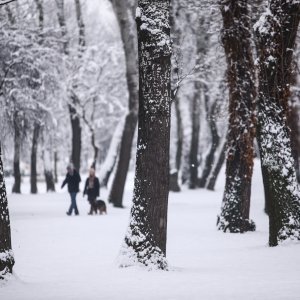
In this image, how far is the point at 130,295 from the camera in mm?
6672

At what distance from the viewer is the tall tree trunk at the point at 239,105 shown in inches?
524

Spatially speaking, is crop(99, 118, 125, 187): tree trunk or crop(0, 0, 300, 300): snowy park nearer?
crop(0, 0, 300, 300): snowy park

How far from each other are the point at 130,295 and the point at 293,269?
3.02 m

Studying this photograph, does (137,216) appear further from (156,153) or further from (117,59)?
(117,59)

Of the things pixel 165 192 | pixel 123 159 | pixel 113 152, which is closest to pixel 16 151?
pixel 113 152

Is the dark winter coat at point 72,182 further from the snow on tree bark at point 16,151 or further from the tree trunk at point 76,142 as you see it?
the tree trunk at point 76,142

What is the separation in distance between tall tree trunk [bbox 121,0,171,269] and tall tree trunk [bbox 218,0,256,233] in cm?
546

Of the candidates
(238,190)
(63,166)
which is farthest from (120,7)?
(63,166)

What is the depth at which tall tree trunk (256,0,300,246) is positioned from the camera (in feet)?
33.8

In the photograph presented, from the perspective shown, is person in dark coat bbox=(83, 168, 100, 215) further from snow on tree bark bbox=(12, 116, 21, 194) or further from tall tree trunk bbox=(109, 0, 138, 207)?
snow on tree bark bbox=(12, 116, 21, 194)

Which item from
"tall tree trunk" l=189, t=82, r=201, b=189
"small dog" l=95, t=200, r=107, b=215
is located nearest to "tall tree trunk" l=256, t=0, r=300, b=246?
"small dog" l=95, t=200, r=107, b=215

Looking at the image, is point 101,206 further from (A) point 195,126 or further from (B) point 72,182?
(A) point 195,126

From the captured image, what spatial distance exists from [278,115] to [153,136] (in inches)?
137

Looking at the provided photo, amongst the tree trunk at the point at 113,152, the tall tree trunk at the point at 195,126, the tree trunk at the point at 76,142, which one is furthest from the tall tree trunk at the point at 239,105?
the tall tree trunk at the point at 195,126
